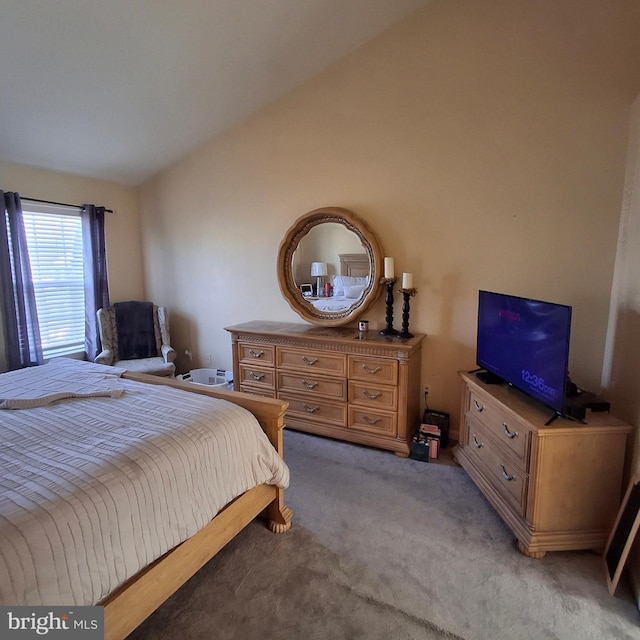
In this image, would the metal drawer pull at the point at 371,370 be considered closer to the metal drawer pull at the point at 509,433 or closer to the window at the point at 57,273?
the metal drawer pull at the point at 509,433

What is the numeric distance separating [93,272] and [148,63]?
82.8 inches

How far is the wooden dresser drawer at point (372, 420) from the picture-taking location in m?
2.68

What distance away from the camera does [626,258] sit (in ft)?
6.81

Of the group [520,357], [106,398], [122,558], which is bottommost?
[122,558]

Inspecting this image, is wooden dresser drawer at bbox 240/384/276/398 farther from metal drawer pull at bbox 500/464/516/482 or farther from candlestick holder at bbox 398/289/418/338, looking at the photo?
metal drawer pull at bbox 500/464/516/482

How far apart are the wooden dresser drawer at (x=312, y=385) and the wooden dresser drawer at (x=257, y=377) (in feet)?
0.30

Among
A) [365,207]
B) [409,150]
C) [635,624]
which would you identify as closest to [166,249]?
[365,207]

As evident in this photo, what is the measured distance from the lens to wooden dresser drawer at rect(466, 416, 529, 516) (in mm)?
1846

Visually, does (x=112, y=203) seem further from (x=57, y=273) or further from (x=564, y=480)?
(x=564, y=480)

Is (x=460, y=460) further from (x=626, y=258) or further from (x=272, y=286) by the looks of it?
(x=272, y=286)

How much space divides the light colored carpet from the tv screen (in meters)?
0.76

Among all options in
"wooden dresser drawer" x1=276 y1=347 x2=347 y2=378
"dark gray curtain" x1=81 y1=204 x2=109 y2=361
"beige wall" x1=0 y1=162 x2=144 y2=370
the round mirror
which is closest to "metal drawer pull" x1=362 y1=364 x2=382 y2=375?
"wooden dresser drawer" x1=276 y1=347 x2=347 y2=378

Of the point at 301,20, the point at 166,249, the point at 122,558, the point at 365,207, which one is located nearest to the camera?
the point at 122,558

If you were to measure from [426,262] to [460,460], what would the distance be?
143 cm
